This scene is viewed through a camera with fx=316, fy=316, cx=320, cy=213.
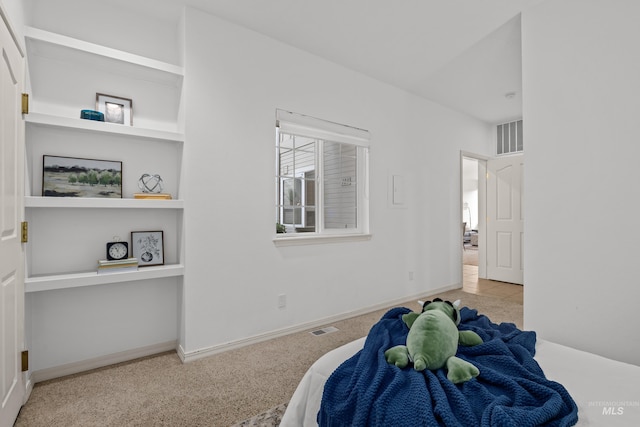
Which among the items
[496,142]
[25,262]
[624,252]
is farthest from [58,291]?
[496,142]

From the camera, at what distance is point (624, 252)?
1.94m

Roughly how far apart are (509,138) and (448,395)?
5285mm

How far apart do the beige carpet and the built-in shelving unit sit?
66cm

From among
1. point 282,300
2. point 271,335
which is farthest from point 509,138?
point 271,335

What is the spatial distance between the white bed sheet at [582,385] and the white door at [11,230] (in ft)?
4.71

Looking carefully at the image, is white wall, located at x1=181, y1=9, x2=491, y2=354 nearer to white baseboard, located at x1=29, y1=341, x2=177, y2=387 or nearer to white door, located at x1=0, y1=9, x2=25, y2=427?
white baseboard, located at x1=29, y1=341, x2=177, y2=387

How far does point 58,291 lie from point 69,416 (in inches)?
32.9

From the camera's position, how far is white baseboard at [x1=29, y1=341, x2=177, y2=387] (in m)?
2.13

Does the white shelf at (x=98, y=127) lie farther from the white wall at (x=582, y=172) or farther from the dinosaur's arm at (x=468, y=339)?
the white wall at (x=582, y=172)

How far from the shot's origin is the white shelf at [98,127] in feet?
6.43

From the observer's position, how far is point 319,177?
11.0 feet

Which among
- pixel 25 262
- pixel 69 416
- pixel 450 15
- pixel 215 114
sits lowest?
pixel 69 416

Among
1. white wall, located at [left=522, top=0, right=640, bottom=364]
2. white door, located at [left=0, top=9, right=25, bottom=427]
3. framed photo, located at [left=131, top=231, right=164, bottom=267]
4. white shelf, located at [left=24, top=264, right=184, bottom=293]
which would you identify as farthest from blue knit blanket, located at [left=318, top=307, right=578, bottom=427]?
framed photo, located at [left=131, top=231, right=164, bottom=267]

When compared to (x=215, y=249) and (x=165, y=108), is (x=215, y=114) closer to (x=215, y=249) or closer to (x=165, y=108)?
(x=165, y=108)
